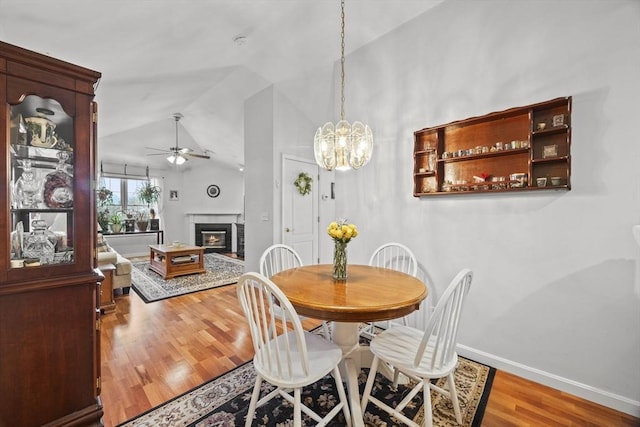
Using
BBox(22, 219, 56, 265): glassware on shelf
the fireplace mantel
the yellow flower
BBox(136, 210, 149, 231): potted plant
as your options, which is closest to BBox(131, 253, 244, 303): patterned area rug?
BBox(136, 210, 149, 231): potted plant

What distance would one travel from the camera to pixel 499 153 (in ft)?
7.17

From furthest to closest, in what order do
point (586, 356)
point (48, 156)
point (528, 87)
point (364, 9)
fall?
point (364, 9) < point (528, 87) < point (586, 356) < point (48, 156)

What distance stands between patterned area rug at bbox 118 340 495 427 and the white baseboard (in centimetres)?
15

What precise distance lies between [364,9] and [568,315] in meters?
2.92

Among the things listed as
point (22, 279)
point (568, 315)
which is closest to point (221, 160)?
point (22, 279)

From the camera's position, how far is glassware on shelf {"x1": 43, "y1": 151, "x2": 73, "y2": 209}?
154cm

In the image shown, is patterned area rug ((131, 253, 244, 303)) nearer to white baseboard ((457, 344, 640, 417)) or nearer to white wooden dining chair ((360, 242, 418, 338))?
white wooden dining chair ((360, 242, 418, 338))

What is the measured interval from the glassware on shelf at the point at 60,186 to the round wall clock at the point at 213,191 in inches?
269


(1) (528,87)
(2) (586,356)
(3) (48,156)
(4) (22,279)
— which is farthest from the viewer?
(1) (528,87)

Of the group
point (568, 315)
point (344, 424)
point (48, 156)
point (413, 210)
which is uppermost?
point (48, 156)

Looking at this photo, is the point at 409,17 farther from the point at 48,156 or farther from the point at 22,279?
the point at 22,279

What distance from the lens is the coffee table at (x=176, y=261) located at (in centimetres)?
483

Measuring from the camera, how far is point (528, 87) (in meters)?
2.06

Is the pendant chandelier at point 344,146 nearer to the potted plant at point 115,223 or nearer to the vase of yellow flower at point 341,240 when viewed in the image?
the vase of yellow flower at point 341,240
